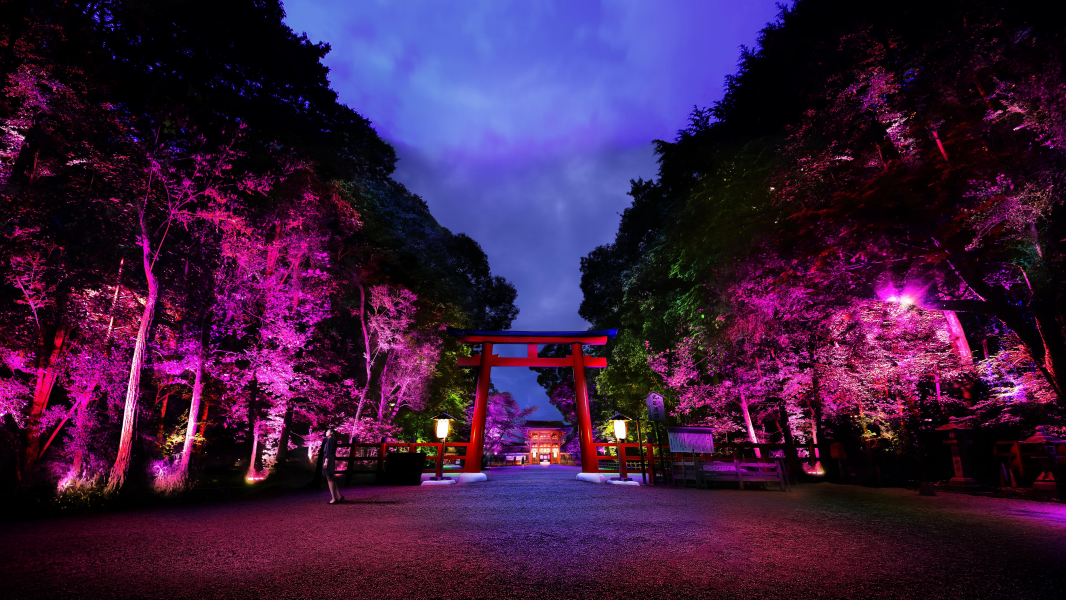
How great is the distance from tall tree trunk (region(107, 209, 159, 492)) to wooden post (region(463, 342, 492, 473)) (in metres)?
8.02

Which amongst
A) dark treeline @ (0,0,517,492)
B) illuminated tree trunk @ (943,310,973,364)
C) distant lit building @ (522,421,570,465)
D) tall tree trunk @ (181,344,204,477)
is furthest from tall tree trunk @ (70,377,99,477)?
distant lit building @ (522,421,570,465)

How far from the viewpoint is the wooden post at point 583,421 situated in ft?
43.3

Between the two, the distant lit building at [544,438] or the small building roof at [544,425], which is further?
the small building roof at [544,425]

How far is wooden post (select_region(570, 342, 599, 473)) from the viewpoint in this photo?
13.2 meters

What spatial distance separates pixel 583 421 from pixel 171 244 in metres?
12.3

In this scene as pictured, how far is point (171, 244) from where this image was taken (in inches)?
386

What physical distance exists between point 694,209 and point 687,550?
12180 mm

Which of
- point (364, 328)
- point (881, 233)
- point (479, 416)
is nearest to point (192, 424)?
point (364, 328)

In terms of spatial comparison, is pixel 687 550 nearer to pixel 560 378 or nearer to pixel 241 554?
pixel 241 554

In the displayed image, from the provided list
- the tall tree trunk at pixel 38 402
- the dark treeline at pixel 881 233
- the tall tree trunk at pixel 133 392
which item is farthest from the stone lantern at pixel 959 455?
the tall tree trunk at pixel 38 402

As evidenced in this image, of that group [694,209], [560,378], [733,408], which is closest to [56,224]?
[694,209]

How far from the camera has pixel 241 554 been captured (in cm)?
335

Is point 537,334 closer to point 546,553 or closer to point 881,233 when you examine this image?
point 881,233

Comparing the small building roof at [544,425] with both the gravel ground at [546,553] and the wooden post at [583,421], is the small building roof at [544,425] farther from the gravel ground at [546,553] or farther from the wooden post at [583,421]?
the gravel ground at [546,553]
